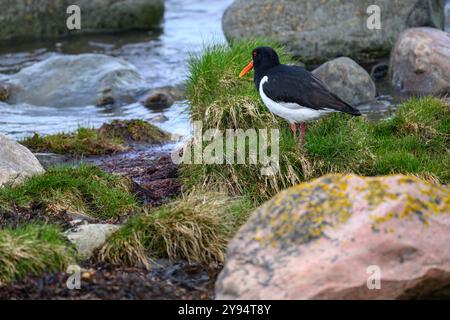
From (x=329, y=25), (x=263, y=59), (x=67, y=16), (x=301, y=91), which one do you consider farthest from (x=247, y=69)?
(x=67, y=16)

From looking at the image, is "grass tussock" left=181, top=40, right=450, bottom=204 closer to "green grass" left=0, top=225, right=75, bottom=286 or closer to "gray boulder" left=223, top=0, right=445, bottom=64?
"green grass" left=0, top=225, right=75, bottom=286

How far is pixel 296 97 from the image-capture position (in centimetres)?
856

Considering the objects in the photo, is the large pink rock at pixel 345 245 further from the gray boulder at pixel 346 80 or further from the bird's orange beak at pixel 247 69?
the gray boulder at pixel 346 80

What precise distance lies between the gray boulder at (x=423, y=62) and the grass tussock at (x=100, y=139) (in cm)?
462

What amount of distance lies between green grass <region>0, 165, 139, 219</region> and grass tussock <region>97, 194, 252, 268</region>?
120cm

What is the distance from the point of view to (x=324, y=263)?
204 inches

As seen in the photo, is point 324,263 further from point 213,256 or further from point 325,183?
point 213,256

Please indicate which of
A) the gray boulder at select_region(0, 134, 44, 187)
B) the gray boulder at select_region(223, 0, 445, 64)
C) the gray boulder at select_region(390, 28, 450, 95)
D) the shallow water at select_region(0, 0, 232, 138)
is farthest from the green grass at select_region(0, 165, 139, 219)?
the gray boulder at select_region(223, 0, 445, 64)

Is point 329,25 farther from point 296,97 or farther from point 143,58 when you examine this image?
point 296,97

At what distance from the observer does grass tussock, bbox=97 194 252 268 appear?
6641mm

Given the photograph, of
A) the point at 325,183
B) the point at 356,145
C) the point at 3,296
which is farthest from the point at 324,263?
the point at 356,145

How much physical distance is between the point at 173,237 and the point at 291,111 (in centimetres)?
244
